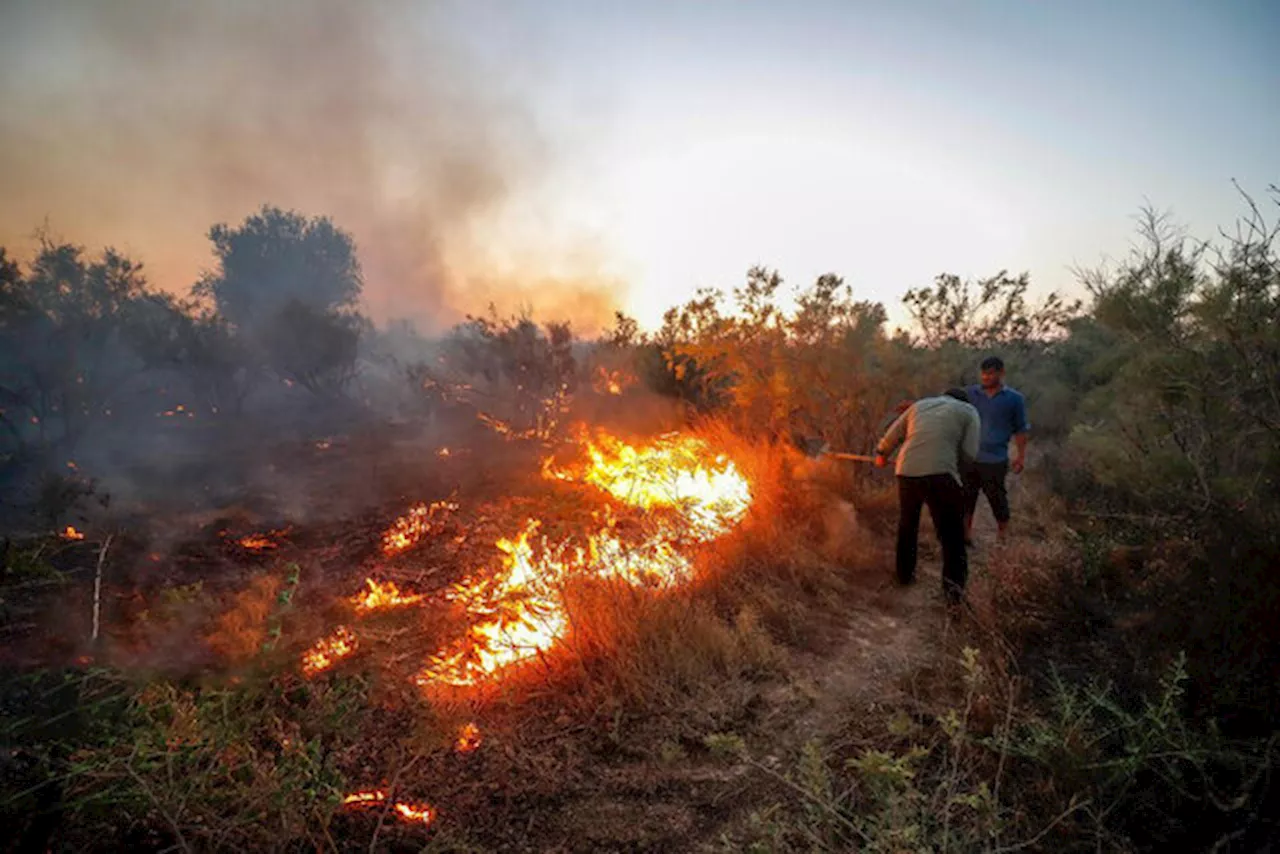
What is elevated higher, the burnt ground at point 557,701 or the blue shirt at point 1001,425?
the blue shirt at point 1001,425

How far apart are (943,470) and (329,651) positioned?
552 cm

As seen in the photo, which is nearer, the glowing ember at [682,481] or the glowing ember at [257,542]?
the glowing ember at [682,481]

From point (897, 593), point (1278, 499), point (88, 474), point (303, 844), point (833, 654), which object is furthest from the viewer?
point (88, 474)

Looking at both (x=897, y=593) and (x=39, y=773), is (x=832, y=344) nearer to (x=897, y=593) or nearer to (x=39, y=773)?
(x=897, y=593)

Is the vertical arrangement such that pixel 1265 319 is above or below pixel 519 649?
above

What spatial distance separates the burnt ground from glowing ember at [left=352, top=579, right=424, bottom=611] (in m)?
0.22

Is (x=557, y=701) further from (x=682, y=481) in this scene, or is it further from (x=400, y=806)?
(x=682, y=481)

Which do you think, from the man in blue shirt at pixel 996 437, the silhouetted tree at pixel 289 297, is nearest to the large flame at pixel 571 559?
the man in blue shirt at pixel 996 437

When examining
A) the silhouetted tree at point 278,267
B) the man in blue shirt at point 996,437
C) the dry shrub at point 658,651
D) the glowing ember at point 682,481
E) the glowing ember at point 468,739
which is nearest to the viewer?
the glowing ember at point 468,739

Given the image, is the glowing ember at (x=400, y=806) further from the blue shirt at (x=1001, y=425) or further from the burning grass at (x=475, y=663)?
the blue shirt at (x=1001, y=425)

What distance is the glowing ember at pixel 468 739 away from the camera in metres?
3.25

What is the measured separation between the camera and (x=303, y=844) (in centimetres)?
244

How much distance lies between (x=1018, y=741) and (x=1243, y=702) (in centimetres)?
103

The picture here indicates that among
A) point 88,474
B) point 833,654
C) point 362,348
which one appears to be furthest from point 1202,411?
point 362,348
